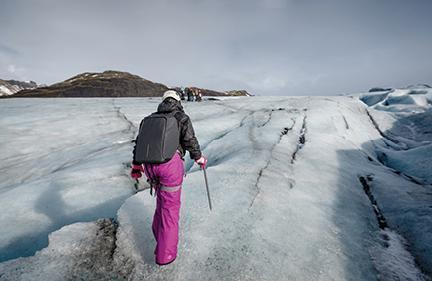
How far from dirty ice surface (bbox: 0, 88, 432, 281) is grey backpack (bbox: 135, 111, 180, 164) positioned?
118 cm

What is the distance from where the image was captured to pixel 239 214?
3543 mm

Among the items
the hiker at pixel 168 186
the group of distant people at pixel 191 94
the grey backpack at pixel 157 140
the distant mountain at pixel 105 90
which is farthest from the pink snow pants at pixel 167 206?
the distant mountain at pixel 105 90

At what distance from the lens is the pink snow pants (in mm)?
2644

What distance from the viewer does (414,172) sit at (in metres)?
6.29

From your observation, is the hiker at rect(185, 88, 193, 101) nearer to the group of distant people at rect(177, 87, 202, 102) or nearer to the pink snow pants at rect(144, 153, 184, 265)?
the group of distant people at rect(177, 87, 202, 102)

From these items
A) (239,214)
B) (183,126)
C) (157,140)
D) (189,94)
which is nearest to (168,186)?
(157,140)

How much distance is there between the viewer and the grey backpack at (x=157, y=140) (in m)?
2.68

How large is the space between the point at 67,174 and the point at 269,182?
4.73 m

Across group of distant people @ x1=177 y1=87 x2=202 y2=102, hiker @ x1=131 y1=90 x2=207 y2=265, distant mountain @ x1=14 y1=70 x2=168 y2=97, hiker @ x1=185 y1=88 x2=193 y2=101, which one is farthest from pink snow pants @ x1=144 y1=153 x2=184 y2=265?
distant mountain @ x1=14 y1=70 x2=168 y2=97

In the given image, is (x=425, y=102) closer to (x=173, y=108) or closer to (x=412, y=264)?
(x=412, y=264)

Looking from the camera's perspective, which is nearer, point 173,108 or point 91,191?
point 173,108

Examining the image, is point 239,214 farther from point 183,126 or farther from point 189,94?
point 189,94

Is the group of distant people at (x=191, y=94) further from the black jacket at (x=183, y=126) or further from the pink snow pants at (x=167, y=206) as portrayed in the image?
the pink snow pants at (x=167, y=206)

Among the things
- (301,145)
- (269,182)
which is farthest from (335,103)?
(269,182)
